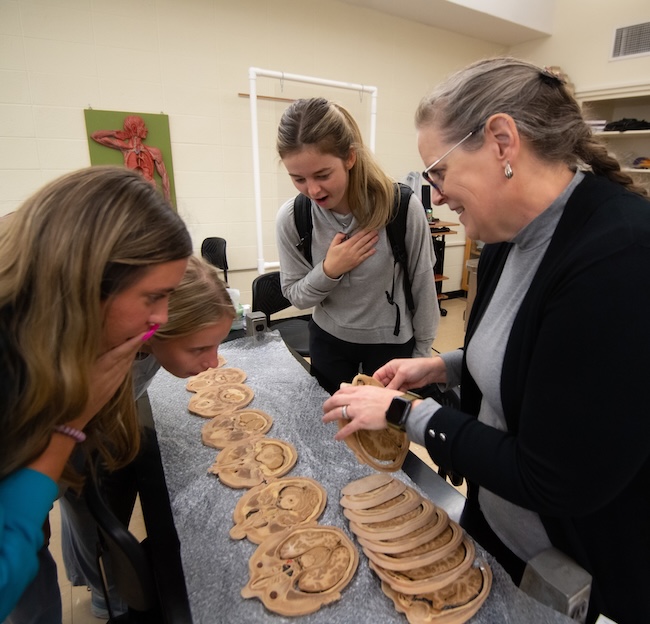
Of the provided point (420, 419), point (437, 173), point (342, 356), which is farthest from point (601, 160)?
point (342, 356)

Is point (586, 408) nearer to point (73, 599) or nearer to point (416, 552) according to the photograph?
point (416, 552)

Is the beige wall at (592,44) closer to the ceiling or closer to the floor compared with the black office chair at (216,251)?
closer to the ceiling

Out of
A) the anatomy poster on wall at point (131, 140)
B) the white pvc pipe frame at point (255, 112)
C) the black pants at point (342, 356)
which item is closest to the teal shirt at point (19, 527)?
the black pants at point (342, 356)

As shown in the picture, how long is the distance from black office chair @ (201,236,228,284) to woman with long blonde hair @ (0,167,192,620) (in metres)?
2.93

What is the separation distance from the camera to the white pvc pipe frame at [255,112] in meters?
3.46

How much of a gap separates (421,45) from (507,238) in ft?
15.0

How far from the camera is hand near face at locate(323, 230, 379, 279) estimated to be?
1.48 metres

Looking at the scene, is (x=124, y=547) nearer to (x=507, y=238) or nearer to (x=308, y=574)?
(x=308, y=574)

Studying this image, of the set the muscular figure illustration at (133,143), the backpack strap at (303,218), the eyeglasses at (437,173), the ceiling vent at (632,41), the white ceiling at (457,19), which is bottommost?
the backpack strap at (303,218)

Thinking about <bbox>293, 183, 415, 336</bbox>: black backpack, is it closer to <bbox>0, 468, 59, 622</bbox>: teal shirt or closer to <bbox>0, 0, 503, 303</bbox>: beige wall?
<bbox>0, 468, 59, 622</bbox>: teal shirt

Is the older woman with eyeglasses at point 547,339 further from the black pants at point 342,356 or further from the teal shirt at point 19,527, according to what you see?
the black pants at point 342,356

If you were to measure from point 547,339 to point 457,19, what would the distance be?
4.78 meters

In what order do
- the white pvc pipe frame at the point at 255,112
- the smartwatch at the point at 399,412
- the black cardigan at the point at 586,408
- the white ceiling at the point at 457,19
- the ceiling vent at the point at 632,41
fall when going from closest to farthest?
1. the black cardigan at the point at 586,408
2. the smartwatch at the point at 399,412
3. the white pvc pipe frame at the point at 255,112
4. the white ceiling at the point at 457,19
5. the ceiling vent at the point at 632,41

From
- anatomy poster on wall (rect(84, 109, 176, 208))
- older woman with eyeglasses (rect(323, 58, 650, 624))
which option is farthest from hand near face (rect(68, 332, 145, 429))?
anatomy poster on wall (rect(84, 109, 176, 208))
